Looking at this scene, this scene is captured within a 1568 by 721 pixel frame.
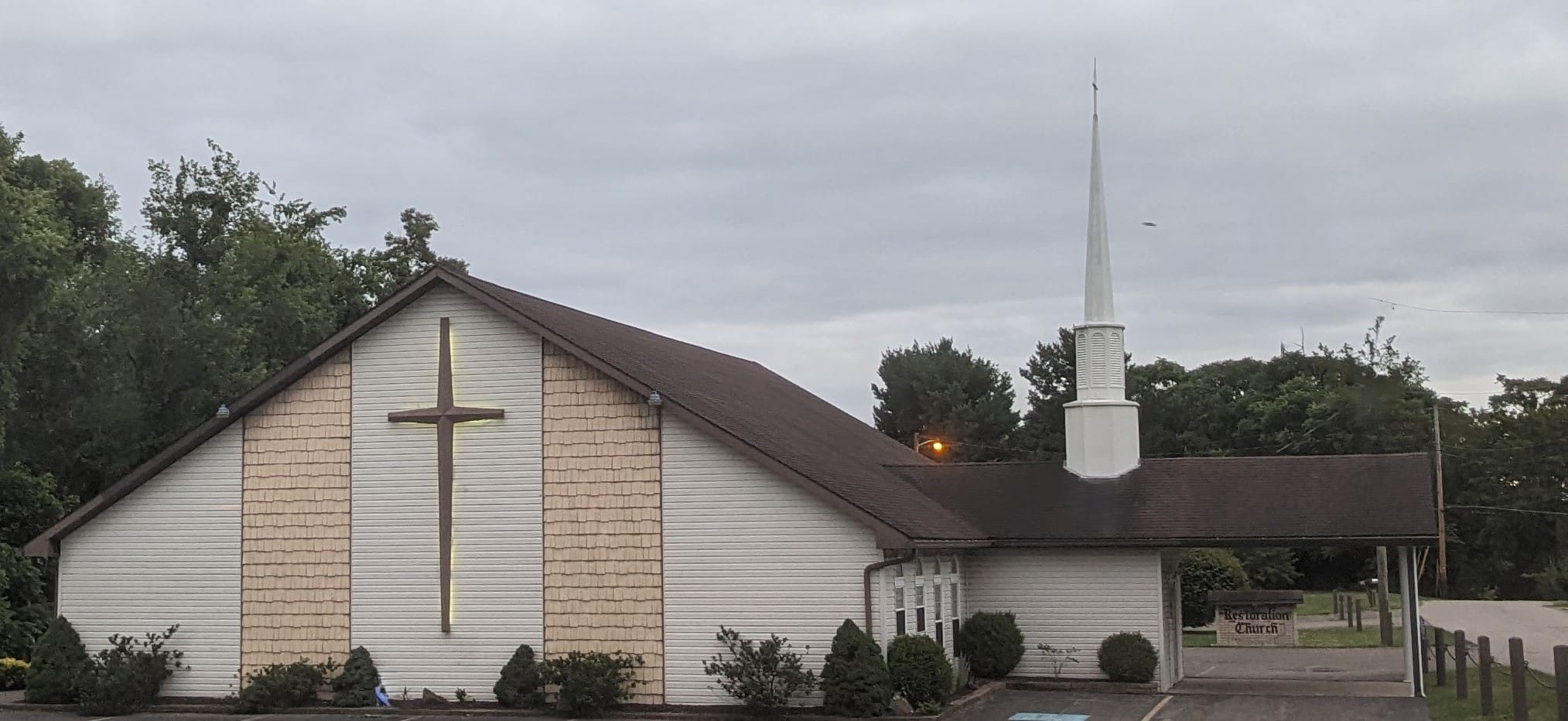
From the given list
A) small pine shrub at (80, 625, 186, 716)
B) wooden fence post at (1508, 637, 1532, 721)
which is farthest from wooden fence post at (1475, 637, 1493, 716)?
small pine shrub at (80, 625, 186, 716)

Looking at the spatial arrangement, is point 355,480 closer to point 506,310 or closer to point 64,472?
point 506,310

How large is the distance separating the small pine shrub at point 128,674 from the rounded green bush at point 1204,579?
1064 inches

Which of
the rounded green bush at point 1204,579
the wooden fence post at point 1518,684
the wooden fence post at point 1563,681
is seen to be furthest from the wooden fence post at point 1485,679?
the rounded green bush at point 1204,579

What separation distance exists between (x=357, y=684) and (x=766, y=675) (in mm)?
6654

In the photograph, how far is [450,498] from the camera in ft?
79.9

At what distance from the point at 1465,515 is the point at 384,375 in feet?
174

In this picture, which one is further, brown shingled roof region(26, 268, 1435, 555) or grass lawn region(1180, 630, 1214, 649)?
grass lawn region(1180, 630, 1214, 649)

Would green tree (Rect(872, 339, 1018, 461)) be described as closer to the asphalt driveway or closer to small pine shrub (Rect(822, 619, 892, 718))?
the asphalt driveway

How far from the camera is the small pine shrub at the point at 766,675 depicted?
2205cm

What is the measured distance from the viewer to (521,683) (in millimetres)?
23234

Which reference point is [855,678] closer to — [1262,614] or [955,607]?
[955,607]

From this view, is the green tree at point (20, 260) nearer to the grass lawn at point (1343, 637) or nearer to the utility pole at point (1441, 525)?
the grass lawn at point (1343, 637)

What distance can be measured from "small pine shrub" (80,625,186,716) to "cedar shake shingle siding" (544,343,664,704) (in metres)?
6.42

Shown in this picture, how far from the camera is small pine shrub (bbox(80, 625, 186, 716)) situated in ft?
78.7
